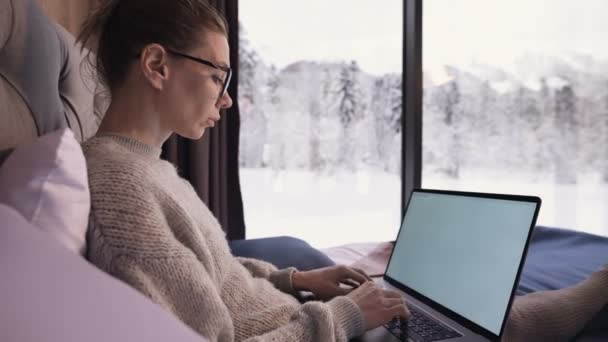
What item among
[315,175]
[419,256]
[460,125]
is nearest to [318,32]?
[315,175]

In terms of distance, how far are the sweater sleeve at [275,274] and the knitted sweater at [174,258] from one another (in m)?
0.18

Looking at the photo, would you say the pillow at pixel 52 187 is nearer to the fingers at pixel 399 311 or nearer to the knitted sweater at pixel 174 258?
the knitted sweater at pixel 174 258

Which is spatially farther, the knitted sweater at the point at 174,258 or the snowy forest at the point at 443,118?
the snowy forest at the point at 443,118

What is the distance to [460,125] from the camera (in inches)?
117

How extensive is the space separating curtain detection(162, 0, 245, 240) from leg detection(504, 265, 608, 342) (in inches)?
64.5

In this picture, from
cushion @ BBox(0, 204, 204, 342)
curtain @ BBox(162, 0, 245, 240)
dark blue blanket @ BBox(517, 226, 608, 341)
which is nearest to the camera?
cushion @ BBox(0, 204, 204, 342)

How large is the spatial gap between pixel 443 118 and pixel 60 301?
9.45 ft

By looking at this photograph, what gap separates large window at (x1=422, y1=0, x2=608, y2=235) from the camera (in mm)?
2844

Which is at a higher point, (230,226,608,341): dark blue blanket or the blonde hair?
the blonde hair

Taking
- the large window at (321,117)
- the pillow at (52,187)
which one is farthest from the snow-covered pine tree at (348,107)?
the pillow at (52,187)

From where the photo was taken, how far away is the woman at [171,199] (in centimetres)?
58

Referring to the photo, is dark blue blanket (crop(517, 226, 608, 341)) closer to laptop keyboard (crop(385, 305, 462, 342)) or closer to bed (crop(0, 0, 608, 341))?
bed (crop(0, 0, 608, 341))

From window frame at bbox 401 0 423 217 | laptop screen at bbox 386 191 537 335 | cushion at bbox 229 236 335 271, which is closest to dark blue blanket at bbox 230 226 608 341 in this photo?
cushion at bbox 229 236 335 271

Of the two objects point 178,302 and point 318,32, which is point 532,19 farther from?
point 178,302
